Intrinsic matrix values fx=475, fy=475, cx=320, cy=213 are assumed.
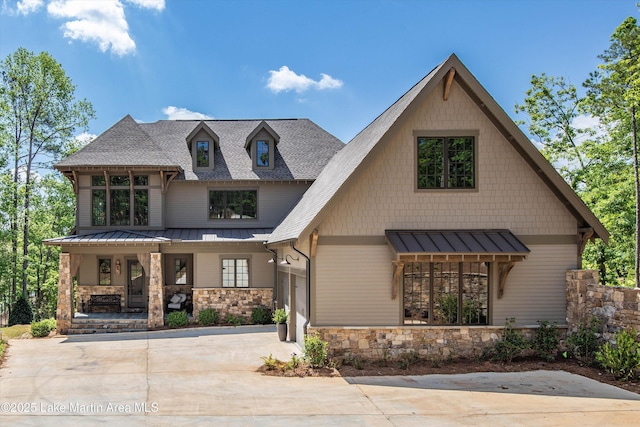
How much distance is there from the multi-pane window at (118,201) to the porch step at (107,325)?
429cm

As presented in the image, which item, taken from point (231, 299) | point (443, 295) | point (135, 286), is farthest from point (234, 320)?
point (443, 295)

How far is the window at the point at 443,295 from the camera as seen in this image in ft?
40.6

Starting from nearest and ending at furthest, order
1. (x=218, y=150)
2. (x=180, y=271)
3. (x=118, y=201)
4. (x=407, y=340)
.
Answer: (x=407, y=340), (x=118, y=201), (x=180, y=271), (x=218, y=150)

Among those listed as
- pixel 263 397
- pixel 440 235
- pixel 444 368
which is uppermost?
pixel 440 235

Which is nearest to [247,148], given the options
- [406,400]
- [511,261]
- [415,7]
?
[415,7]

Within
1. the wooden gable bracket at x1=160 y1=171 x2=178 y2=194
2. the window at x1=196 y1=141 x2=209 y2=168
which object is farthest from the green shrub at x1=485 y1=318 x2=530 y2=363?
the window at x1=196 y1=141 x2=209 y2=168

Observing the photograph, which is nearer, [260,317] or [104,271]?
[260,317]

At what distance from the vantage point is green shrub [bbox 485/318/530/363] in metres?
12.1

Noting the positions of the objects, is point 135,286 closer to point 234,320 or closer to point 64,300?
point 64,300

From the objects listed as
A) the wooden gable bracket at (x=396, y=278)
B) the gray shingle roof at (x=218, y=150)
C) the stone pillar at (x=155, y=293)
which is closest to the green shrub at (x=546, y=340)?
the wooden gable bracket at (x=396, y=278)

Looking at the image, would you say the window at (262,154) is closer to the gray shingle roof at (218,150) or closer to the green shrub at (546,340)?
the gray shingle roof at (218,150)

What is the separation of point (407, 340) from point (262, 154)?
13082 mm

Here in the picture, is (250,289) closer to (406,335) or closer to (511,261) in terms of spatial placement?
(406,335)

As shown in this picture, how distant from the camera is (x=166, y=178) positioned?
→ 69.1 ft
